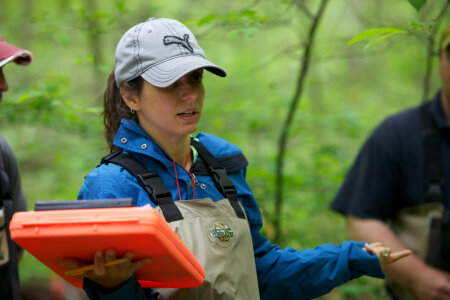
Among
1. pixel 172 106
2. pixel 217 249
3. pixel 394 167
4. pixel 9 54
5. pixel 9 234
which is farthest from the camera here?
pixel 394 167

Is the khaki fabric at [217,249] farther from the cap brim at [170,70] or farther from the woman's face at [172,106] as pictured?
the cap brim at [170,70]

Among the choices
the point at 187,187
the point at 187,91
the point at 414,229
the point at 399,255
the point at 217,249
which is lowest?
the point at 414,229

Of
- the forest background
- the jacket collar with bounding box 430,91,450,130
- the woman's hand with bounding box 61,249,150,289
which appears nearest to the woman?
the woman's hand with bounding box 61,249,150,289

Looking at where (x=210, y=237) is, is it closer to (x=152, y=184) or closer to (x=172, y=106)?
(x=152, y=184)

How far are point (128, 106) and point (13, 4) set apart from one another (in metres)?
7.81

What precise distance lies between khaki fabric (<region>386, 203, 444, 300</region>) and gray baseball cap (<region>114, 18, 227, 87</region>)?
192cm

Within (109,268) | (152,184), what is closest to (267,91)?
(152,184)

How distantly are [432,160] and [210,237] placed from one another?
2008 mm

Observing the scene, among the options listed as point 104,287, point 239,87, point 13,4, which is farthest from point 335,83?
point 104,287

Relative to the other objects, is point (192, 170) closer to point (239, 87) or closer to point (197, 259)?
point (197, 259)

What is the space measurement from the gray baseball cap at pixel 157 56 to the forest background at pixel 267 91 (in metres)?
0.77

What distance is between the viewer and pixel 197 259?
1.78 m

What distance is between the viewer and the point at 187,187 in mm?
2010

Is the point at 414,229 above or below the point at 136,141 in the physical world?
below
